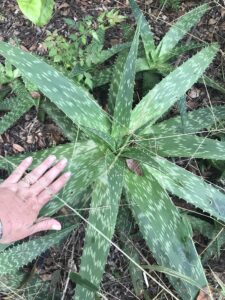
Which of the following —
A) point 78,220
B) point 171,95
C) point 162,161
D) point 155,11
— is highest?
point 155,11

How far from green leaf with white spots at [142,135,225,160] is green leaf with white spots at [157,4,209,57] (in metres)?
0.44

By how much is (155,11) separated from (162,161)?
0.87 m

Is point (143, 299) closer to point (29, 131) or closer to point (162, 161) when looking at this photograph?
point (162, 161)

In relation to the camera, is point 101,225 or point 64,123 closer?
point 101,225

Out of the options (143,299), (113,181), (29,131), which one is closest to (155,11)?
(29,131)

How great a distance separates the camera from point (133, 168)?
1.66 meters

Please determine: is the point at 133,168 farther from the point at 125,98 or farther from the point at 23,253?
the point at 23,253

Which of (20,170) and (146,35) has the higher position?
(146,35)


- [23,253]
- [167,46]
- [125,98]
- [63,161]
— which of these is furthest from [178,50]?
[23,253]

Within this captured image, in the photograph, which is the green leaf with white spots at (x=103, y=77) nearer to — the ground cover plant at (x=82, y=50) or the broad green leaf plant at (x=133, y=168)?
the ground cover plant at (x=82, y=50)

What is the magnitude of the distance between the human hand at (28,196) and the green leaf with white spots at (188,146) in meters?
0.34

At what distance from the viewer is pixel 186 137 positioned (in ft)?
5.32

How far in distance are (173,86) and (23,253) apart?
2.69 feet

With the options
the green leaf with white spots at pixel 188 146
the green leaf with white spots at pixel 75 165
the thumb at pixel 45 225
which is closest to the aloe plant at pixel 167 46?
the green leaf with white spots at pixel 188 146
